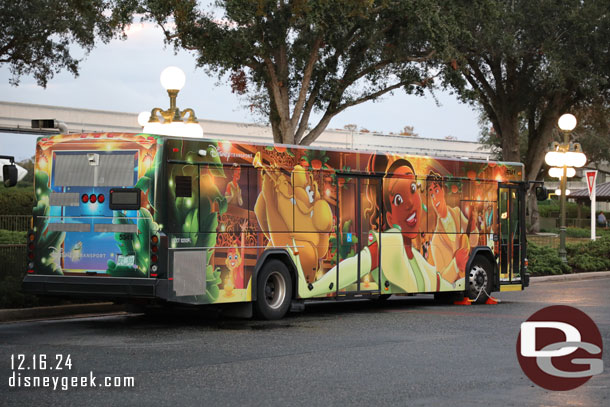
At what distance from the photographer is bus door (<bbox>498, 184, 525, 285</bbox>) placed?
21.5 meters

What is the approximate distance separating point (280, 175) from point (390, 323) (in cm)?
309

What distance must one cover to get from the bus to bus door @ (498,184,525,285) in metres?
1.00

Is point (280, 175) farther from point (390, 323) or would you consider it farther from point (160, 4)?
point (160, 4)

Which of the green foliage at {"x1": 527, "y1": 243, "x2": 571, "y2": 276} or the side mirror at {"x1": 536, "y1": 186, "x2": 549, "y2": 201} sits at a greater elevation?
the side mirror at {"x1": 536, "y1": 186, "x2": 549, "y2": 201}

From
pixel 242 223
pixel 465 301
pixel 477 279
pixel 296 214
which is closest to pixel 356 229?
pixel 296 214

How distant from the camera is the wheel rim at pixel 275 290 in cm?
1666

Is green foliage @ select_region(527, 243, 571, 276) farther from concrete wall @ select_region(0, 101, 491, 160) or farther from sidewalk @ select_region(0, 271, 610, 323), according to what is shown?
sidewalk @ select_region(0, 271, 610, 323)

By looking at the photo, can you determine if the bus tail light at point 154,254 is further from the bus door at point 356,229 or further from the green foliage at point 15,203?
the green foliage at point 15,203

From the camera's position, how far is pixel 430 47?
3638 centimetres

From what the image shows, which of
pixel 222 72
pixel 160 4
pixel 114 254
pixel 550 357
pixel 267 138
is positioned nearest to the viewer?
pixel 550 357

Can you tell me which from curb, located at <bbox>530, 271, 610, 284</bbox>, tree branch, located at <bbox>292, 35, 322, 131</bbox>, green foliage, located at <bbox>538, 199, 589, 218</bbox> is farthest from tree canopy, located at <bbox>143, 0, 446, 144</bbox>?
green foliage, located at <bbox>538, 199, 589, 218</bbox>

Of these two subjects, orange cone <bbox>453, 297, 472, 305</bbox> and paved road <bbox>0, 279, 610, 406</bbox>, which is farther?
orange cone <bbox>453, 297, 472, 305</bbox>

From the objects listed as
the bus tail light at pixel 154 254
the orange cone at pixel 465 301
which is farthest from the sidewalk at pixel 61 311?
the orange cone at pixel 465 301

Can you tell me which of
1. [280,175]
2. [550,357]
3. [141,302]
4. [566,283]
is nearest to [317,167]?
[280,175]
